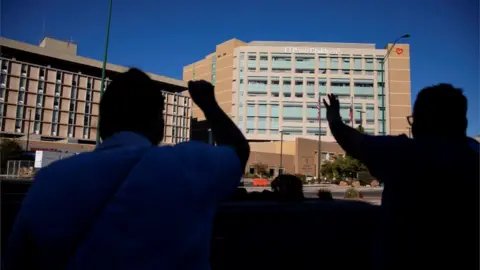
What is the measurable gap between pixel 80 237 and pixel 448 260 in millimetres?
1566

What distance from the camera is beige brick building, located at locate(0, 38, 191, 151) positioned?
5884cm

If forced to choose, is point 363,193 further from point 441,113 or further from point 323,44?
point 323,44

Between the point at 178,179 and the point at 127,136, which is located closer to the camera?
the point at 178,179

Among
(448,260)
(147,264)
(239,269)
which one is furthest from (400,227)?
(239,269)

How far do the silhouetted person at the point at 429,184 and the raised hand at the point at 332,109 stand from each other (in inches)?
10.1

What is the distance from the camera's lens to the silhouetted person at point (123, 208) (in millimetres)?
961

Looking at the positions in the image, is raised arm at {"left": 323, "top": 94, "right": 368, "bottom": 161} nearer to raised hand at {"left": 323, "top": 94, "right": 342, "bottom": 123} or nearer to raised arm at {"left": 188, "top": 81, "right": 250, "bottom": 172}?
raised hand at {"left": 323, "top": 94, "right": 342, "bottom": 123}

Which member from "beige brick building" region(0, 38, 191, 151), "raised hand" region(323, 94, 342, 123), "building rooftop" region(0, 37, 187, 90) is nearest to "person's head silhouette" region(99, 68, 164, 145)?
"raised hand" region(323, 94, 342, 123)

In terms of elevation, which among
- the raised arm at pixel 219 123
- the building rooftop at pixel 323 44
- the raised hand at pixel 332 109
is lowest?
the raised arm at pixel 219 123

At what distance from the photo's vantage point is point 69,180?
98cm

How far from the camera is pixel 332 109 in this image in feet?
7.19

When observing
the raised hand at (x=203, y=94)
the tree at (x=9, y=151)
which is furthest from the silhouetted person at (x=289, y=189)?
the tree at (x=9, y=151)

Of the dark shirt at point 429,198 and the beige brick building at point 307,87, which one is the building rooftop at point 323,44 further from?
the dark shirt at point 429,198

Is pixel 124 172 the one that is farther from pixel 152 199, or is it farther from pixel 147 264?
pixel 147 264
